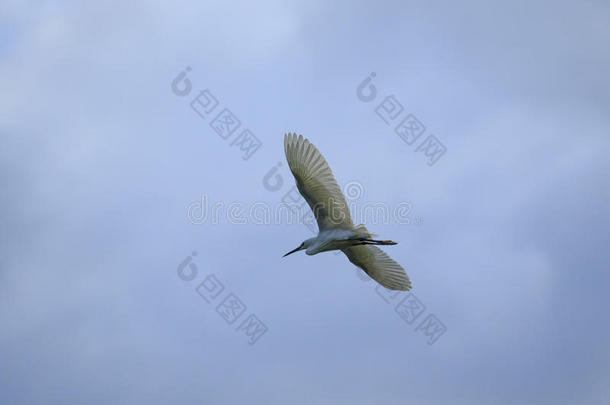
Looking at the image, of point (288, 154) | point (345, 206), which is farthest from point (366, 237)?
point (288, 154)

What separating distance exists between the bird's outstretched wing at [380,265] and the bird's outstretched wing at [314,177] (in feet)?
4.94

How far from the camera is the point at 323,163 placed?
2222cm

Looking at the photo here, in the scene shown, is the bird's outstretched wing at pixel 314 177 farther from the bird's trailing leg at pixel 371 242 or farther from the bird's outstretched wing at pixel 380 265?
the bird's outstretched wing at pixel 380 265

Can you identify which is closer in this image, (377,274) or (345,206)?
(345,206)

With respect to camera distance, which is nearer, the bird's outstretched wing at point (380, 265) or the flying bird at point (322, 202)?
the flying bird at point (322, 202)

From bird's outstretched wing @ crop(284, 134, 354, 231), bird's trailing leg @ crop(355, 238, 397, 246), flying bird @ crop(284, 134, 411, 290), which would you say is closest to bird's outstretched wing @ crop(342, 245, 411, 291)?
flying bird @ crop(284, 134, 411, 290)

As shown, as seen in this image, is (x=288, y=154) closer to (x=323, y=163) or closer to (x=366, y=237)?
(x=323, y=163)

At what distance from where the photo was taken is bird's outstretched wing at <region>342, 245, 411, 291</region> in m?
23.8

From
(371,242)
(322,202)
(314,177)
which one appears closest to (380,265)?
(371,242)

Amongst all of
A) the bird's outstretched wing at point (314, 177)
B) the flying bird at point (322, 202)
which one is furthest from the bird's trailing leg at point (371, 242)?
the bird's outstretched wing at point (314, 177)

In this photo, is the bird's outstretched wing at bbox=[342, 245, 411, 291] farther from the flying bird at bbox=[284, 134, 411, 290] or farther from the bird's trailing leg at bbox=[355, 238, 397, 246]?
the bird's trailing leg at bbox=[355, 238, 397, 246]

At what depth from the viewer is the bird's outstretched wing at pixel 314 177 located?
2220cm

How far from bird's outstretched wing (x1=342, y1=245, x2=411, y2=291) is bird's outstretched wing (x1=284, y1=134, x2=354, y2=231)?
4.94 feet

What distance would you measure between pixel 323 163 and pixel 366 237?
240 centimetres
